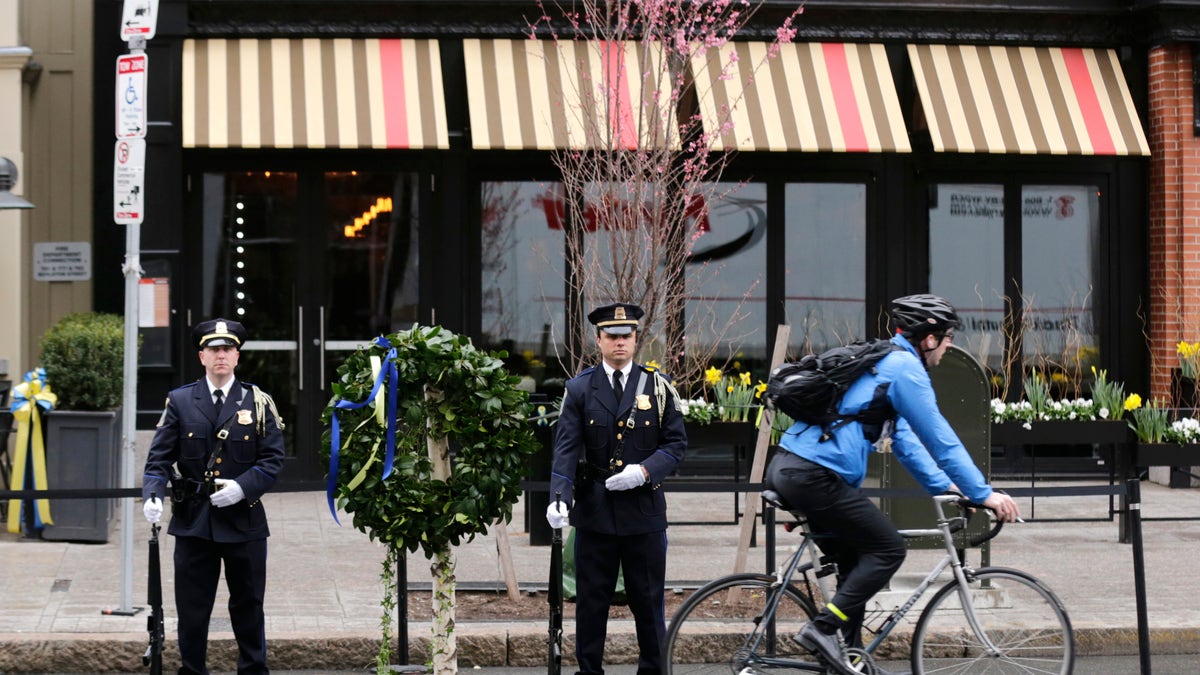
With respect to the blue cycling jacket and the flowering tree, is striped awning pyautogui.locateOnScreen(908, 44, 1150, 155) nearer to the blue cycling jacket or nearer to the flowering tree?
the flowering tree

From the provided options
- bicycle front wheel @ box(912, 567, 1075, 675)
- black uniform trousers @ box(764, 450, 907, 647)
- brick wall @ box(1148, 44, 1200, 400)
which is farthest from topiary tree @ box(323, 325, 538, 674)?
brick wall @ box(1148, 44, 1200, 400)

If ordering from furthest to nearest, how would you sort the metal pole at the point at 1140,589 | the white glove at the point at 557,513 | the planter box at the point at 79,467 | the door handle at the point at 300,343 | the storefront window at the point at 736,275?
1. the storefront window at the point at 736,275
2. the door handle at the point at 300,343
3. the planter box at the point at 79,467
4. the metal pole at the point at 1140,589
5. the white glove at the point at 557,513

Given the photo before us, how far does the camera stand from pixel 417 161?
14156 millimetres

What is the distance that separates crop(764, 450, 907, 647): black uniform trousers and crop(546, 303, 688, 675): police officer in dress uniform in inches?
27.2

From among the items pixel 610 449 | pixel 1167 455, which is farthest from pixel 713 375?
pixel 610 449

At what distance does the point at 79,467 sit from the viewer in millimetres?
11109

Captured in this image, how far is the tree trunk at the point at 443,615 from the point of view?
7035 millimetres

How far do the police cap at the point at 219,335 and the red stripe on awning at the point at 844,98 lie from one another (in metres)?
8.00

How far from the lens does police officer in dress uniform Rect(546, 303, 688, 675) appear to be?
274 inches

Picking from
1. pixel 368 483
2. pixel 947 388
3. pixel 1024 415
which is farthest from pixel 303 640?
pixel 1024 415

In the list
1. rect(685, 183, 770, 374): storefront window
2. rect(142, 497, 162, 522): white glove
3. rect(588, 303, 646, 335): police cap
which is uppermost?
rect(685, 183, 770, 374): storefront window

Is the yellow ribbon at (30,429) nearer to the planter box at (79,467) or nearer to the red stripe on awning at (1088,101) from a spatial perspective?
the planter box at (79,467)

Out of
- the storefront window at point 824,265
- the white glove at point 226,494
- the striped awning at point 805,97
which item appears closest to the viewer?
the white glove at point 226,494

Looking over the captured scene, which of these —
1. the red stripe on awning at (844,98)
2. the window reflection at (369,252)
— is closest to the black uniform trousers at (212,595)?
the window reflection at (369,252)
